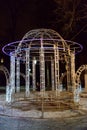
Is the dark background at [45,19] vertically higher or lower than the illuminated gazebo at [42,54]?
higher

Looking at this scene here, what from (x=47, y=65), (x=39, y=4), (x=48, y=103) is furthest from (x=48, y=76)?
(x=48, y=103)

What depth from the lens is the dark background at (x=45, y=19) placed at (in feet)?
92.8

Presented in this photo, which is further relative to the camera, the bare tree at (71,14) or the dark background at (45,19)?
the dark background at (45,19)

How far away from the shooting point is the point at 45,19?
113ft

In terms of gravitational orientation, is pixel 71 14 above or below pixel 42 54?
above

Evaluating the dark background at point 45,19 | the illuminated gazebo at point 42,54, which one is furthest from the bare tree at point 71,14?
the illuminated gazebo at point 42,54

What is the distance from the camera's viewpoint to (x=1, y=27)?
37.4m

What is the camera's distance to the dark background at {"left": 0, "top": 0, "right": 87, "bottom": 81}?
2828 centimetres

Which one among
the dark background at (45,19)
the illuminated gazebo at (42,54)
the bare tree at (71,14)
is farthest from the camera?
the dark background at (45,19)

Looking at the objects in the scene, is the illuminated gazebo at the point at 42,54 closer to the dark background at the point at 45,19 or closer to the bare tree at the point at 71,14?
the bare tree at the point at 71,14

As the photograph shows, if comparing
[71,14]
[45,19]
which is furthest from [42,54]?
[45,19]

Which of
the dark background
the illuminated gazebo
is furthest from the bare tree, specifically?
the illuminated gazebo

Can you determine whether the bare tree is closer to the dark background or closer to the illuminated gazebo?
the dark background

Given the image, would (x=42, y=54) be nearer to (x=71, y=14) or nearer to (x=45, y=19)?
(x=71, y=14)
